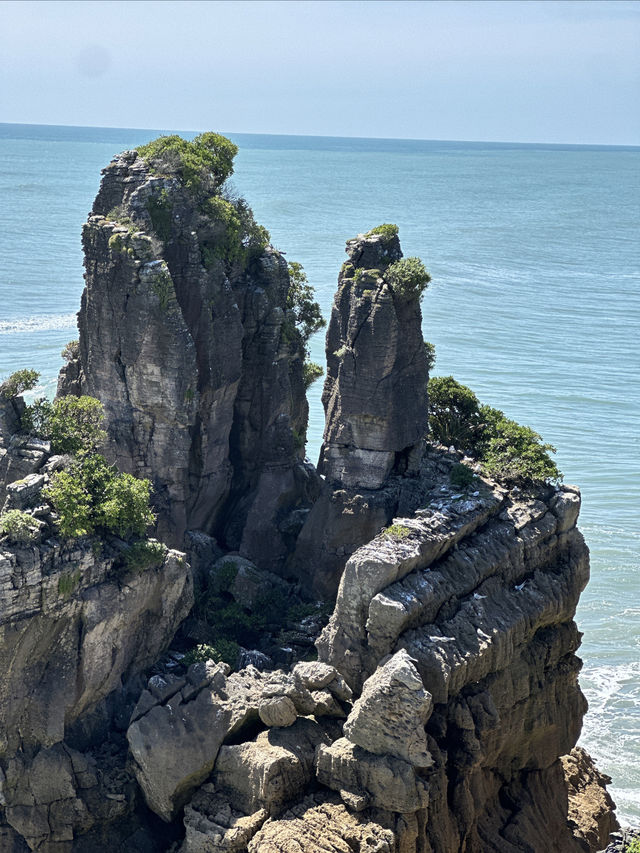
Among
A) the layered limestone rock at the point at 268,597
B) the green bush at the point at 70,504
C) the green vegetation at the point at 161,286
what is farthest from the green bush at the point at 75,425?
the green vegetation at the point at 161,286

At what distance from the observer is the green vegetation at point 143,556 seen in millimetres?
34531

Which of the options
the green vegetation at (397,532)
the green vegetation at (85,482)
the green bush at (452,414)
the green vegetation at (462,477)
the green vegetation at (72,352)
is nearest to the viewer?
the green vegetation at (85,482)

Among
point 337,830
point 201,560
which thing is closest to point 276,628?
point 201,560

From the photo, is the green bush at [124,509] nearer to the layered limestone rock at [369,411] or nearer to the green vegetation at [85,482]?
the green vegetation at [85,482]

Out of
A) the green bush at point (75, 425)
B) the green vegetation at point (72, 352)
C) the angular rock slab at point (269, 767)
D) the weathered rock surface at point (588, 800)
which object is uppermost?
the green vegetation at point (72, 352)

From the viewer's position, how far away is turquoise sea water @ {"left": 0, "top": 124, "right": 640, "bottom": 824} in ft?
182

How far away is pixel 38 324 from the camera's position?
95.2m

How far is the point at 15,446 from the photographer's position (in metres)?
36.6

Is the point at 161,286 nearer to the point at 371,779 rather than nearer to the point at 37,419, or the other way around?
the point at 37,419

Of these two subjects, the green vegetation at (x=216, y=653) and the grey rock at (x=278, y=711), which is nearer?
the grey rock at (x=278, y=711)

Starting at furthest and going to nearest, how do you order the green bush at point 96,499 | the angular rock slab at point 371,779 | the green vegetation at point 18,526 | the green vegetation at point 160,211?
the green vegetation at point 160,211 → the green bush at point 96,499 → the green vegetation at point 18,526 → the angular rock slab at point 371,779

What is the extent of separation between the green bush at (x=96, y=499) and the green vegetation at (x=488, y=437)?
37.8 feet

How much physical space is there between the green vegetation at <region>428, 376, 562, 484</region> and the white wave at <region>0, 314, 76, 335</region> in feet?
183

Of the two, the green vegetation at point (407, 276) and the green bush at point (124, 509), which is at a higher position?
the green vegetation at point (407, 276)
